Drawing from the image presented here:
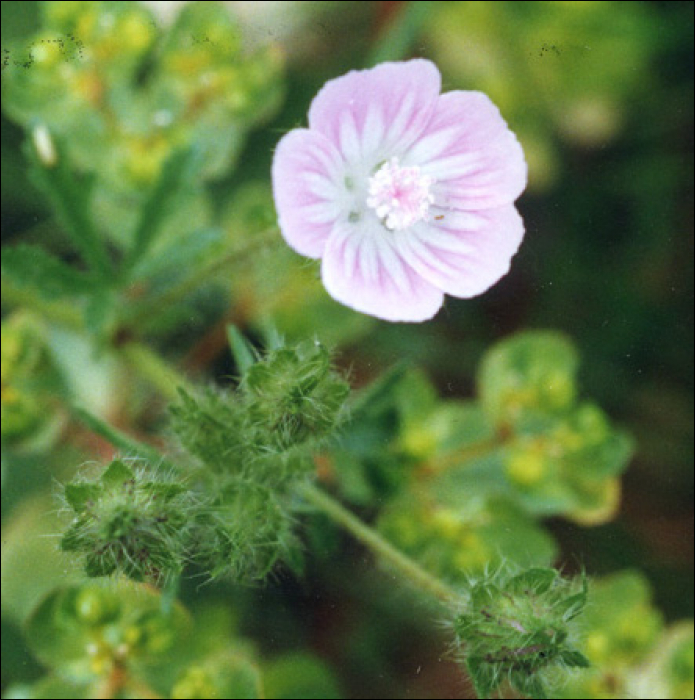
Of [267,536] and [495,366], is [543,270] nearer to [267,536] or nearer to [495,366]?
[495,366]

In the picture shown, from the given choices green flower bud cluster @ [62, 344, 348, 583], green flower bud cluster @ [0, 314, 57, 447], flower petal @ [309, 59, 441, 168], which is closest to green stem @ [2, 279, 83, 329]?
green flower bud cluster @ [0, 314, 57, 447]

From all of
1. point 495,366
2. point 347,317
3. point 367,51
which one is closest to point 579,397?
point 495,366

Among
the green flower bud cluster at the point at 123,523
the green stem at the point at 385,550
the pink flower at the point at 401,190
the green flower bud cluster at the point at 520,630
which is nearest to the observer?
the green flower bud cluster at the point at 123,523

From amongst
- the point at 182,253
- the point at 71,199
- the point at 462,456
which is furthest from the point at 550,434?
the point at 71,199

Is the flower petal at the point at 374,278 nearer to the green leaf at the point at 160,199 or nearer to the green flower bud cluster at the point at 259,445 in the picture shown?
the green flower bud cluster at the point at 259,445

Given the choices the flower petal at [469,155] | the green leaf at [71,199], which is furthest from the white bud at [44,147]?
the flower petal at [469,155]

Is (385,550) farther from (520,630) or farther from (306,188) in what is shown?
(306,188)
